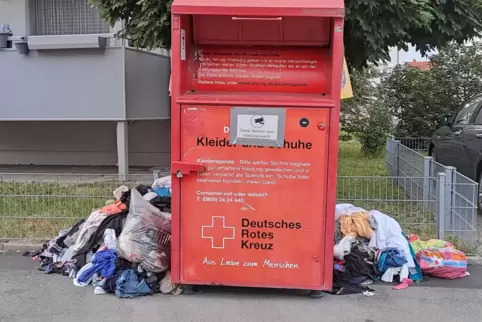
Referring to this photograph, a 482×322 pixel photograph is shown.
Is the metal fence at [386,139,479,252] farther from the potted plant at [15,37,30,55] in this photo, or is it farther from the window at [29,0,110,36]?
the window at [29,0,110,36]

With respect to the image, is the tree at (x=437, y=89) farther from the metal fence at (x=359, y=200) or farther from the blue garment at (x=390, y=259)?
the blue garment at (x=390, y=259)

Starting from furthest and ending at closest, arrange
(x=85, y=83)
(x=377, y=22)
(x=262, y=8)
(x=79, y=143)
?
(x=79, y=143)
(x=85, y=83)
(x=377, y=22)
(x=262, y=8)

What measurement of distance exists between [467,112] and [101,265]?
6.08 meters

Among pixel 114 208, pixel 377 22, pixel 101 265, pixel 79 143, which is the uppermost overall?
pixel 377 22

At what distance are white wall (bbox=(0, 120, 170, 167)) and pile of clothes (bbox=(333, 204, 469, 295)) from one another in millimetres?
7160

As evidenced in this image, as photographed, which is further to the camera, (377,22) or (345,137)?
(345,137)

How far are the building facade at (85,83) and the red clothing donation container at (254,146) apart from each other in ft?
17.0

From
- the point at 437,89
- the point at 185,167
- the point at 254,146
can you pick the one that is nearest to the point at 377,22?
the point at 254,146

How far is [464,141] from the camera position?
26.2 ft

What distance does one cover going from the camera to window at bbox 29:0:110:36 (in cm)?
1091

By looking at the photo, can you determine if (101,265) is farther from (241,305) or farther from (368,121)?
(368,121)

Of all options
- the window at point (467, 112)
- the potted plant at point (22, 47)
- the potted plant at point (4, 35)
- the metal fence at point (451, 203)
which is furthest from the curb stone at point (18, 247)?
the window at point (467, 112)

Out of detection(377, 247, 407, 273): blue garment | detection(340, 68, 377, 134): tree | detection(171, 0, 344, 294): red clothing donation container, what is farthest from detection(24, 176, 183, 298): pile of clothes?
detection(340, 68, 377, 134): tree

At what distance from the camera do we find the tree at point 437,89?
14.1 meters
